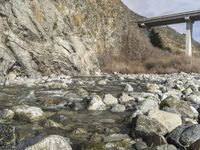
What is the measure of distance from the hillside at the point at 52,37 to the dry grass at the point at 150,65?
74cm

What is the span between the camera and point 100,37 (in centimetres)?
3134

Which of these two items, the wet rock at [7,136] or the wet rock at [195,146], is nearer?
the wet rock at [195,146]

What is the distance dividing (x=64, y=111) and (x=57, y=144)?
4062 millimetres

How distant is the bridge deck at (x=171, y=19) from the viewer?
44.7 meters

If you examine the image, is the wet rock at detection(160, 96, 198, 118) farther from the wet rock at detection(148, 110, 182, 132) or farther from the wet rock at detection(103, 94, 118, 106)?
the wet rock at detection(103, 94, 118, 106)

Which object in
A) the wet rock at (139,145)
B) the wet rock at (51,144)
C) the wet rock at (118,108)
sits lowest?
the wet rock at (118,108)

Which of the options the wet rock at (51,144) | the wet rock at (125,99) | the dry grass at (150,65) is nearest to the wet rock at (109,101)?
the wet rock at (125,99)

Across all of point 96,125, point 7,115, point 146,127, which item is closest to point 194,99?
point 96,125

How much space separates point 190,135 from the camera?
662 centimetres

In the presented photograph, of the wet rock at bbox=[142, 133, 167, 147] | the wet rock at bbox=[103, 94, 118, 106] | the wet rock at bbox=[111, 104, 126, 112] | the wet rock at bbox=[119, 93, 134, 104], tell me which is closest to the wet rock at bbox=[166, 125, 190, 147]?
the wet rock at bbox=[142, 133, 167, 147]

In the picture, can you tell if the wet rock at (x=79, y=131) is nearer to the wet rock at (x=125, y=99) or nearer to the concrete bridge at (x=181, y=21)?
the wet rock at (x=125, y=99)

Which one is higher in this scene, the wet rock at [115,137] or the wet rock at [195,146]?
the wet rock at [195,146]

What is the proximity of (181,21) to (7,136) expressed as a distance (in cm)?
4331

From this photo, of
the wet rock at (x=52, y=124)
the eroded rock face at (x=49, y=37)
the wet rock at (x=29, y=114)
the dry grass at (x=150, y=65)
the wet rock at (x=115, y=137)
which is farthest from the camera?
the dry grass at (x=150, y=65)
